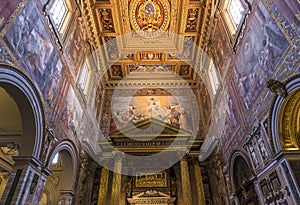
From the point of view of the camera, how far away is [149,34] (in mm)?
14055

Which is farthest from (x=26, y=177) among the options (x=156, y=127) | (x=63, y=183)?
(x=156, y=127)

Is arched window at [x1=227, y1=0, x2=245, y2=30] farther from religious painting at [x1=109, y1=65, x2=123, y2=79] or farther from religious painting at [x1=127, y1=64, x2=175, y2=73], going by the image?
religious painting at [x1=109, y1=65, x2=123, y2=79]

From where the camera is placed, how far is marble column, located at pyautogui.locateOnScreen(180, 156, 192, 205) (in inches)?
392

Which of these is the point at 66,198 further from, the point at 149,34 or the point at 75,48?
the point at 149,34

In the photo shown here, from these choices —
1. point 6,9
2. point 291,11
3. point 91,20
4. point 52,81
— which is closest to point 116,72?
point 91,20

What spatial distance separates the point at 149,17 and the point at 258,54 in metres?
8.37

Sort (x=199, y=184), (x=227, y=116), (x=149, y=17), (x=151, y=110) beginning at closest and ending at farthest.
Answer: (x=227, y=116), (x=199, y=184), (x=149, y=17), (x=151, y=110)

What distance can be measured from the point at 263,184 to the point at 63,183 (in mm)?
8242

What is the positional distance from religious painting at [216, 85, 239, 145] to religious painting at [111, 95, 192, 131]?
11.7 ft

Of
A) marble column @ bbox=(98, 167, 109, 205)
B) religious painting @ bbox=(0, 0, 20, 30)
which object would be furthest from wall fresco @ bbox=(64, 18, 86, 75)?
marble column @ bbox=(98, 167, 109, 205)

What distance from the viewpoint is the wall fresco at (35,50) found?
19.2 ft

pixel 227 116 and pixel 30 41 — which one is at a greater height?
pixel 30 41

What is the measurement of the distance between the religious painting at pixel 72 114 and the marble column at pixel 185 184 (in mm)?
5940

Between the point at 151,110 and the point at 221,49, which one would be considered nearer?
the point at 221,49
